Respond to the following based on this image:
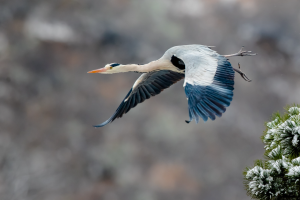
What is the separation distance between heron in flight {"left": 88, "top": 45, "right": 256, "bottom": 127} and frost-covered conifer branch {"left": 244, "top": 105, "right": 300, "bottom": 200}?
38cm

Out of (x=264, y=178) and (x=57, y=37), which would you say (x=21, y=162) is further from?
(x=264, y=178)

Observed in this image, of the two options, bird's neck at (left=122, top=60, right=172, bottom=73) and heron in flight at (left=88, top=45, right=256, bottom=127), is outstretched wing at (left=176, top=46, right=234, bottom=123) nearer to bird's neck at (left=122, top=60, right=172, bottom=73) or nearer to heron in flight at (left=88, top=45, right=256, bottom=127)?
heron in flight at (left=88, top=45, right=256, bottom=127)

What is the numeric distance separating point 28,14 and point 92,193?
4.48 meters

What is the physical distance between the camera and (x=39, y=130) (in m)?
7.95

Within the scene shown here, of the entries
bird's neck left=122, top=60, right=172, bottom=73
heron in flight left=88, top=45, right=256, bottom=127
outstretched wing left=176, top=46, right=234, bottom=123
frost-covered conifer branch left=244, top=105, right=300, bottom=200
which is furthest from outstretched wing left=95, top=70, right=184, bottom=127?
frost-covered conifer branch left=244, top=105, right=300, bottom=200

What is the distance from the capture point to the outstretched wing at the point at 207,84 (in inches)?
85.4

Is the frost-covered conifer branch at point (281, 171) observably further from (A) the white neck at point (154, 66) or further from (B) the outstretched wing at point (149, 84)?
(B) the outstretched wing at point (149, 84)

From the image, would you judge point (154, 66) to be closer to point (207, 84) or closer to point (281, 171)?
point (207, 84)

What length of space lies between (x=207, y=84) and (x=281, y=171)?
0.73m

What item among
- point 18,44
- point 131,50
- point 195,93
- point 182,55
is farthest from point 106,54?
point 195,93

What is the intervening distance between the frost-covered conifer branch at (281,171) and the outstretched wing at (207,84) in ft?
1.24

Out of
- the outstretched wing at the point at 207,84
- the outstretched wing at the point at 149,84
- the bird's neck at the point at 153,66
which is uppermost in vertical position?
the outstretched wing at the point at 207,84

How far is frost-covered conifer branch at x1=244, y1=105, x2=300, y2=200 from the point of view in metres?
1.92

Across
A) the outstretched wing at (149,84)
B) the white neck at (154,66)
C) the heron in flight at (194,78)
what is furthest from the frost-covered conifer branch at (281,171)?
the outstretched wing at (149,84)
